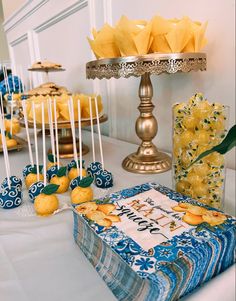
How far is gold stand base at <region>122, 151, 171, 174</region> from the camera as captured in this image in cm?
53

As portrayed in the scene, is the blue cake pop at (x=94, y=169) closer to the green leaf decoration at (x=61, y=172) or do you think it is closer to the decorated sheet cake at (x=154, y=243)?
the green leaf decoration at (x=61, y=172)

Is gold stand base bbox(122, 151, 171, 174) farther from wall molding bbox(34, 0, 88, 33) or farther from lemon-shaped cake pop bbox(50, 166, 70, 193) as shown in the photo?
wall molding bbox(34, 0, 88, 33)

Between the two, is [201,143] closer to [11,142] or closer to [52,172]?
[52,172]

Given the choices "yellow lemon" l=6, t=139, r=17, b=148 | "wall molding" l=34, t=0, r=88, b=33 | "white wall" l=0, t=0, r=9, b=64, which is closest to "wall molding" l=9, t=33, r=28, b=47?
"wall molding" l=34, t=0, r=88, b=33

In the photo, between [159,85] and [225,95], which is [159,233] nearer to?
[225,95]

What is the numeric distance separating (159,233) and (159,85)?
529mm

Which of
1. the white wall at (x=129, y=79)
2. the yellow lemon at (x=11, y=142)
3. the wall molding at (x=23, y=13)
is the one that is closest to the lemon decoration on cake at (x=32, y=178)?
the yellow lemon at (x=11, y=142)

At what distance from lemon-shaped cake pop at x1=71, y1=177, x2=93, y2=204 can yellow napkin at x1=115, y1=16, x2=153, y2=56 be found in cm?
24

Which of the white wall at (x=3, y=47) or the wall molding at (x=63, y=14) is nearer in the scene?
the wall molding at (x=63, y=14)

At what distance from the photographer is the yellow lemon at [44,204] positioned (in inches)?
14.4

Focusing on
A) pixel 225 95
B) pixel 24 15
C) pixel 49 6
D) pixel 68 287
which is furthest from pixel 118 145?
pixel 24 15

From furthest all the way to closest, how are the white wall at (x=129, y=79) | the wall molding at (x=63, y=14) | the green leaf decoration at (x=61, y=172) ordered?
the wall molding at (x=63, y=14)
the white wall at (x=129, y=79)
the green leaf decoration at (x=61, y=172)

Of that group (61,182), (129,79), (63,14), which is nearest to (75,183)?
(61,182)

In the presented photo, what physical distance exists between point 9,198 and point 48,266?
159 mm
